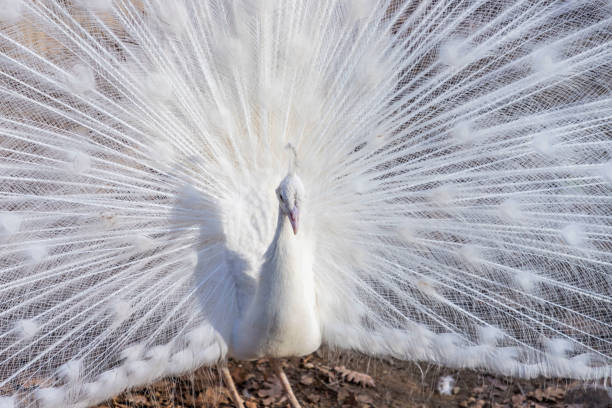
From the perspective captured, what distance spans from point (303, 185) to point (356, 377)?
1.68 metres

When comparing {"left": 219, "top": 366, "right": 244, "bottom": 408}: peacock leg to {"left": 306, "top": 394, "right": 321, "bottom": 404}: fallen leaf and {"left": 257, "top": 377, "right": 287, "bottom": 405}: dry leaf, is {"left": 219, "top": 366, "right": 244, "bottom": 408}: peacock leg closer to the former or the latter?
{"left": 257, "top": 377, "right": 287, "bottom": 405}: dry leaf

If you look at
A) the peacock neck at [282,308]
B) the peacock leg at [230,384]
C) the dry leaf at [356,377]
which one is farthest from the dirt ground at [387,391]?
the peacock neck at [282,308]

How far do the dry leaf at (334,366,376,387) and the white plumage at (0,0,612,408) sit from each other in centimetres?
104

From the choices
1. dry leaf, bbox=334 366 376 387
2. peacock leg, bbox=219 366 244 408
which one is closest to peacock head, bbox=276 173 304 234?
peacock leg, bbox=219 366 244 408

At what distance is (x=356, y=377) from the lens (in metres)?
3.96

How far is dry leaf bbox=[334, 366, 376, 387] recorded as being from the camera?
3.89 metres

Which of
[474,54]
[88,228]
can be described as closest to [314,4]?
[474,54]

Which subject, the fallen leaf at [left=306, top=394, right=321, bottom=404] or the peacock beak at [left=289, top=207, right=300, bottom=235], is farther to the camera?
the fallen leaf at [left=306, top=394, right=321, bottom=404]

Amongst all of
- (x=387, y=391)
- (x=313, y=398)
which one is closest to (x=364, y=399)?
(x=387, y=391)

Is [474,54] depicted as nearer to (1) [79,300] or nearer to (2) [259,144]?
(2) [259,144]

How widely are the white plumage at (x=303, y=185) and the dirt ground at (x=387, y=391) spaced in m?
0.82

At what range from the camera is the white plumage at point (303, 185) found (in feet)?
9.03

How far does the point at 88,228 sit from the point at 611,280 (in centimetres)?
228

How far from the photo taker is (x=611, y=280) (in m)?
2.75
